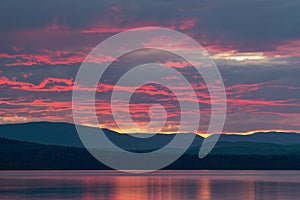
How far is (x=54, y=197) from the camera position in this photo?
237 feet

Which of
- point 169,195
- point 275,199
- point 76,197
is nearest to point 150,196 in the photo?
point 169,195

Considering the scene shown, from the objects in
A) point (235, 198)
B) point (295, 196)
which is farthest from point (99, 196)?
point (295, 196)

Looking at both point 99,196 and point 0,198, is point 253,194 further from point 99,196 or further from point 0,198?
point 0,198

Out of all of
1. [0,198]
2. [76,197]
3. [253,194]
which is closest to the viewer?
[0,198]

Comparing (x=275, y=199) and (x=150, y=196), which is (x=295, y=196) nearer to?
(x=275, y=199)

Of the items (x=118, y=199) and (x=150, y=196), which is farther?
(x=150, y=196)

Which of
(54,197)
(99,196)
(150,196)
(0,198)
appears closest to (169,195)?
(150,196)

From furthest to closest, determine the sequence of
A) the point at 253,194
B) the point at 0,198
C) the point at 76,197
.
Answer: the point at 253,194 < the point at 76,197 < the point at 0,198

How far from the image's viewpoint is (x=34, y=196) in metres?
73.4

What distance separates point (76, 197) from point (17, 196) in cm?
586

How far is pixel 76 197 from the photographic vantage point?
240ft

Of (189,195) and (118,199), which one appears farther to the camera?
(189,195)

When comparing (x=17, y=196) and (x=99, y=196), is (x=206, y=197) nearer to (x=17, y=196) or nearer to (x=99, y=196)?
(x=99, y=196)

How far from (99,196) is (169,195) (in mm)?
7406
